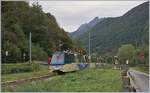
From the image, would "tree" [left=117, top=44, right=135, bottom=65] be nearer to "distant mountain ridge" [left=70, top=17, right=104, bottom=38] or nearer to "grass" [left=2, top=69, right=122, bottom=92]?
"distant mountain ridge" [left=70, top=17, right=104, bottom=38]

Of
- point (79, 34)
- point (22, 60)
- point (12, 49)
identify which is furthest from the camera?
point (79, 34)

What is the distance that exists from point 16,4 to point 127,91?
264ft

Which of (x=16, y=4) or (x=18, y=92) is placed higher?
(x=16, y=4)

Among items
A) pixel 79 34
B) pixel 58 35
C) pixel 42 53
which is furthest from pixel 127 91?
pixel 79 34

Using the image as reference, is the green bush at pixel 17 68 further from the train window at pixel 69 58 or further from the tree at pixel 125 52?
the tree at pixel 125 52

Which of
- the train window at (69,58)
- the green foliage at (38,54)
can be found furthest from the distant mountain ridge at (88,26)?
the green foliage at (38,54)

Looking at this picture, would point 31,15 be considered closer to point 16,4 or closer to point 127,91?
point 16,4

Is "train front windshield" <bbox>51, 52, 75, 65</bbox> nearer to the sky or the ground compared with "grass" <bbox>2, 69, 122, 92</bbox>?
nearer to the sky

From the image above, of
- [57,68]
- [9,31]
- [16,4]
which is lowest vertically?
[57,68]

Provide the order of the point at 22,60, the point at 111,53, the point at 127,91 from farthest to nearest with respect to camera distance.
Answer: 1. the point at 111,53
2. the point at 22,60
3. the point at 127,91

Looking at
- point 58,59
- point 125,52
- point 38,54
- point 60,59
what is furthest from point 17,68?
point 125,52

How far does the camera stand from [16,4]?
92.8 m

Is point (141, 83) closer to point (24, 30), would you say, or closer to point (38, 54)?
point (38, 54)

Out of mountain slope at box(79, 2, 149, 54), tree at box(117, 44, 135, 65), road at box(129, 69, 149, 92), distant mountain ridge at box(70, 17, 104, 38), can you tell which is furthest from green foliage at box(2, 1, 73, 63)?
road at box(129, 69, 149, 92)
